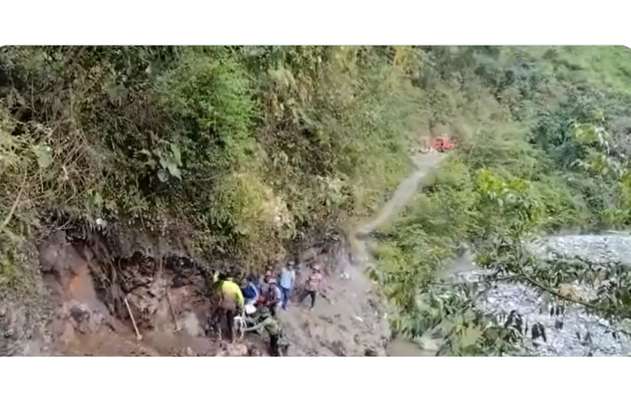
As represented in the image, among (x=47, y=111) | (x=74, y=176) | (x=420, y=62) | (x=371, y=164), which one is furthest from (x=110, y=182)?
(x=420, y=62)

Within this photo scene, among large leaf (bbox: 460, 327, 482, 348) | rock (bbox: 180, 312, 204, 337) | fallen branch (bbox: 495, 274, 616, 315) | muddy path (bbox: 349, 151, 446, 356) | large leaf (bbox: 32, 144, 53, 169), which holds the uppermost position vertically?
large leaf (bbox: 32, 144, 53, 169)

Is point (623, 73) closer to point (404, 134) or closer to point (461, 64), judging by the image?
point (461, 64)

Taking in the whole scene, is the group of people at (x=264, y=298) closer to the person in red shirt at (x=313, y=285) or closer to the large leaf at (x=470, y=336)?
the person in red shirt at (x=313, y=285)

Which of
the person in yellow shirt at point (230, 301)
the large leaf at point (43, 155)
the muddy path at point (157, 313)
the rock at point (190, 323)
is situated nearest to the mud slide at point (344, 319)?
the muddy path at point (157, 313)

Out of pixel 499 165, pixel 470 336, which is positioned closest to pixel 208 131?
pixel 499 165

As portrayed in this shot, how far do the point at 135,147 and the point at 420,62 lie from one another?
92 cm

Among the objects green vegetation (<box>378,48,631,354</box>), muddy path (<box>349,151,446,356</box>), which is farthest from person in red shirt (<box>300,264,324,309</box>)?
green vegetation (<box>378,48,631,354</box>)

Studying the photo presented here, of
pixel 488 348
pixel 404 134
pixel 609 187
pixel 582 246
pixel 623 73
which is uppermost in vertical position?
pixel 623 73

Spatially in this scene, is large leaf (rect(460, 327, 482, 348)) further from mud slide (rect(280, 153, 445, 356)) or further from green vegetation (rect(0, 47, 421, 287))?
green vegetation (rect(0, 47, 421, 287))

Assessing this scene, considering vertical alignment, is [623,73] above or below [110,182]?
above

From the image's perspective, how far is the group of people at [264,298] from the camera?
277 cm

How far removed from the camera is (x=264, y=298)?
278 centimetres

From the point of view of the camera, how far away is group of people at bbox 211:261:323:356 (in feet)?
9.10

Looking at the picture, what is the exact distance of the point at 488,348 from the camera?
9.07 ft
